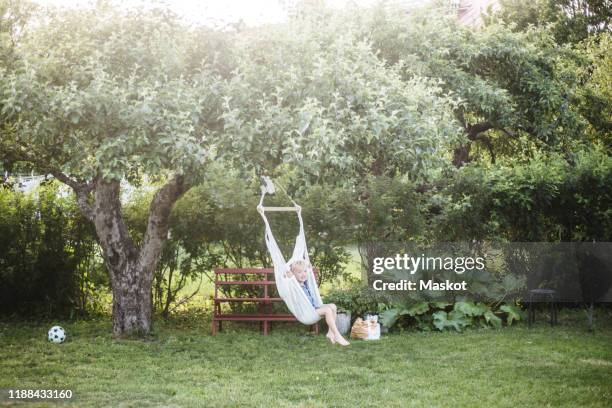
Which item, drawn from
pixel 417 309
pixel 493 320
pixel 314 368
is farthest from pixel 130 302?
pixel 493 320

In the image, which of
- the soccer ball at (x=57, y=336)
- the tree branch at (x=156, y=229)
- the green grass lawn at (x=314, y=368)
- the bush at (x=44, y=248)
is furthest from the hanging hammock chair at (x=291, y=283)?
the bush at (x=44, y=248)

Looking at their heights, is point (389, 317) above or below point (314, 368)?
above

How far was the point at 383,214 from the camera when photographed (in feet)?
30.2

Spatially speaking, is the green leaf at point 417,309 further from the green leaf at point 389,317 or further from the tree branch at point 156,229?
the tree branch at point 156,229

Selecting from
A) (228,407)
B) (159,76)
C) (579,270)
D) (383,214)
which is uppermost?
(159,76)

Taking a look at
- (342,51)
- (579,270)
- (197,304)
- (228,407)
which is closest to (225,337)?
(197,304)

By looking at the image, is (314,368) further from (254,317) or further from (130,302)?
(130,302)

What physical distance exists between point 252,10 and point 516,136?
613cm

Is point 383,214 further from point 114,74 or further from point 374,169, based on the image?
point 114,74

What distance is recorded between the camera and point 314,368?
7.02 meters

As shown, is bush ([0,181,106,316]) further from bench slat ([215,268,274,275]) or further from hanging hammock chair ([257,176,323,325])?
hanging hammock chair ([257,176,323,325])

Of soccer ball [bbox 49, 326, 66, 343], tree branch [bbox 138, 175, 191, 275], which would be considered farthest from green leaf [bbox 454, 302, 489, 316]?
soccer ball [bbox 49, 326, 66, 343]

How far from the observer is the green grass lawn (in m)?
5.93

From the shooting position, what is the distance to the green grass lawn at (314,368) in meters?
5.93
